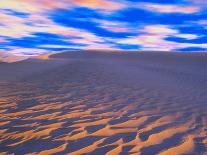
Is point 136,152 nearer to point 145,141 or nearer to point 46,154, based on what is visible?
point 145,141

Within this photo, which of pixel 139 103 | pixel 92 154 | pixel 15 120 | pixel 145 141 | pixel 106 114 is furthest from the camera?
pixel 139 103

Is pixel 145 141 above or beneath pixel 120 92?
beneath

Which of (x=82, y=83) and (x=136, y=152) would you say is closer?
(x=136, y=152)

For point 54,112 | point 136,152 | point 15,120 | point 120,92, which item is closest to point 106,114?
point 54,112

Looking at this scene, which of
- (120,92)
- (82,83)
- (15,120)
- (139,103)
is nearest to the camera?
(15,120)

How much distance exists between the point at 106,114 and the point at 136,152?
91.1 inches

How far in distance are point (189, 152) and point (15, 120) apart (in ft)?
11.2

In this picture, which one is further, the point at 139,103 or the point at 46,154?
the point at 139,103

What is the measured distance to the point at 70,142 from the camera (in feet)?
15.7

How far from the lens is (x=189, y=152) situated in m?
4.37

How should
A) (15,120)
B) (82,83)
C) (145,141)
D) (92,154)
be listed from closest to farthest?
(92,154) → (145,141) → (15,120) → (82,83)

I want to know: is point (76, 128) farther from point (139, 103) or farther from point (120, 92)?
point (120, 92)

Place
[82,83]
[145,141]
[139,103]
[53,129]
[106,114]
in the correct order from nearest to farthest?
[145,141] < [53,129] < [106,114] < [139,103] < [82,83]

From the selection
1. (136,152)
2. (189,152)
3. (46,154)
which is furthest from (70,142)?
(189,152)
